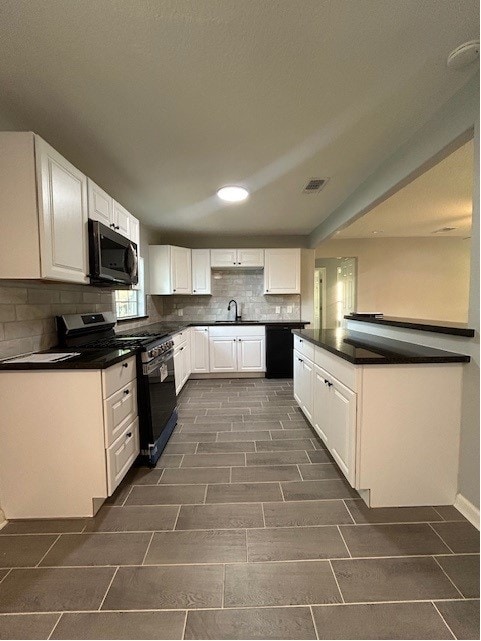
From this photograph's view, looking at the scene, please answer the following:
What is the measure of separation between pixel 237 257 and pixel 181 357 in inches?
76.5

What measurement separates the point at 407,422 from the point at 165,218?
3.52m

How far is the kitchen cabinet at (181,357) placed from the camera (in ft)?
11.1

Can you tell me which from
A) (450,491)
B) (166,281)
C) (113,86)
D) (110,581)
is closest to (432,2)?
(113,86)

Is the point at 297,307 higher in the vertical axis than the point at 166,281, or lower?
lower

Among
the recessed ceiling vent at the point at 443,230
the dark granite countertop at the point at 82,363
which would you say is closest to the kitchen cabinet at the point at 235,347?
the dark granite countertop at the point at 82,363

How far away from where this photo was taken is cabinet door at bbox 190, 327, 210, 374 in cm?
438

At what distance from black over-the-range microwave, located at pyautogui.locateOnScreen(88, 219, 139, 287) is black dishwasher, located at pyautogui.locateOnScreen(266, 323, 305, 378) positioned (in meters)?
2.40

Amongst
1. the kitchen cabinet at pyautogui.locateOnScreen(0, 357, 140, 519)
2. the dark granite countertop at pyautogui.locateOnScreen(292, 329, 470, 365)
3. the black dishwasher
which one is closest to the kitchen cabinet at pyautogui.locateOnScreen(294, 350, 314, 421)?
the dark granite countertop at pyautogui.locateOnScreen(292, 329, 470, 365)

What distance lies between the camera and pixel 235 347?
4.40 metres

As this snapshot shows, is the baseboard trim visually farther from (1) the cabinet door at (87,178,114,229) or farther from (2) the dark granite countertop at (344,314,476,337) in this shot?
(1) the cabinet door at (87,178,114,229)

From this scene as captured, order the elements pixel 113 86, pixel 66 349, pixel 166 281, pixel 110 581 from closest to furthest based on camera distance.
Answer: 1. pixel 110 581
2. pixel 113 86
3. pixel 66 349
4. pixel 166 281

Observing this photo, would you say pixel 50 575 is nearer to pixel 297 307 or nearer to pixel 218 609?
pixel 218 609

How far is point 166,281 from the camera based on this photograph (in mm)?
4293

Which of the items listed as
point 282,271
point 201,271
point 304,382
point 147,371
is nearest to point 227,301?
point 201,271
